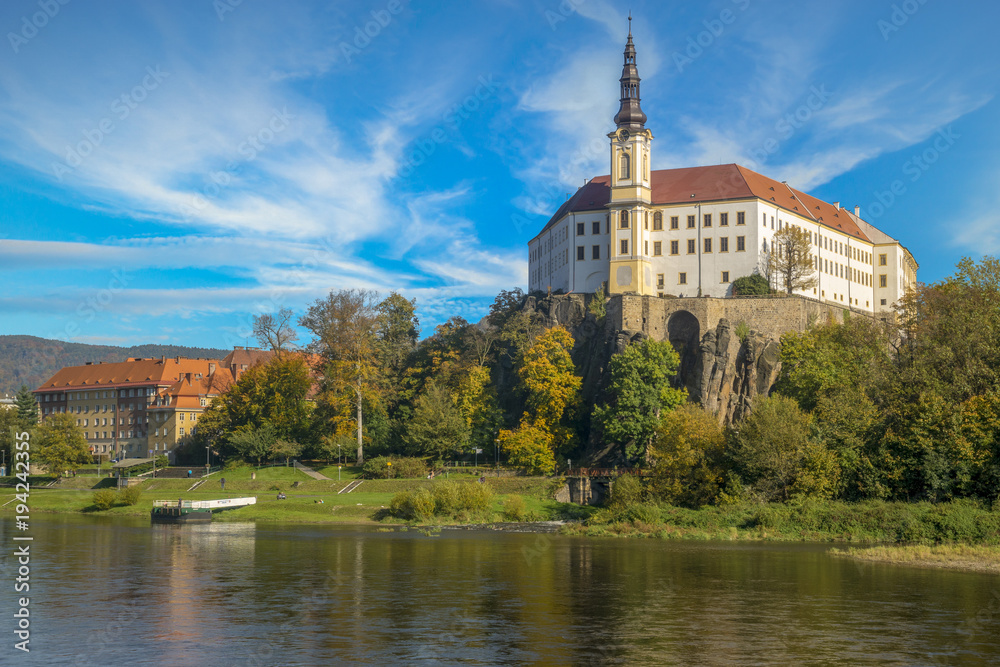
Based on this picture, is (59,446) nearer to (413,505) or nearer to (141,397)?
(141,397)

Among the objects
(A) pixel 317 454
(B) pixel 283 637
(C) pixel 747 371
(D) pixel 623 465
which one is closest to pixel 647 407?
(D) pixel 623 465

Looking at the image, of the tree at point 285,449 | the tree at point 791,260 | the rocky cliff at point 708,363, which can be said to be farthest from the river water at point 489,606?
the tree at point 791,260

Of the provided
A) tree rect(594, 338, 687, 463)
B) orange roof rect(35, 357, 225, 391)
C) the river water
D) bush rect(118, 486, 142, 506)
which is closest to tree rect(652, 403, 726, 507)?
tree rect(594, 338, 687, 463)

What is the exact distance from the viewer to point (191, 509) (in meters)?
67.6

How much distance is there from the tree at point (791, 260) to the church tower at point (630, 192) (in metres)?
12.9

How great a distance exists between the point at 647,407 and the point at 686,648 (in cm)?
5041

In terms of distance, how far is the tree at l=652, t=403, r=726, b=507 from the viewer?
60.0 m

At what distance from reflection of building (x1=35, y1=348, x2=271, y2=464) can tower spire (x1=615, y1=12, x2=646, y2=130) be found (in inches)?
2169

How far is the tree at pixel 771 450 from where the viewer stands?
56.8m

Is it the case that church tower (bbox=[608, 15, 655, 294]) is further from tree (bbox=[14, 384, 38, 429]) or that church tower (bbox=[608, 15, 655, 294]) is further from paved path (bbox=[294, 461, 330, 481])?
tree (bbox=[14, 384, 38, 429])

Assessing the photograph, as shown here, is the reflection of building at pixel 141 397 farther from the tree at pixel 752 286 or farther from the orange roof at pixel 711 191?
the tree at pixel 752 286

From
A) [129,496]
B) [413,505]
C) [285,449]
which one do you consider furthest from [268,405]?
[413,505]

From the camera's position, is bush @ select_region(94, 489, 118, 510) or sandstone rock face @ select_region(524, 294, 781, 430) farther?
sandstone rock face @ select_region(524, 294, 781, 430)

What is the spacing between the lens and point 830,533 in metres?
53.2
